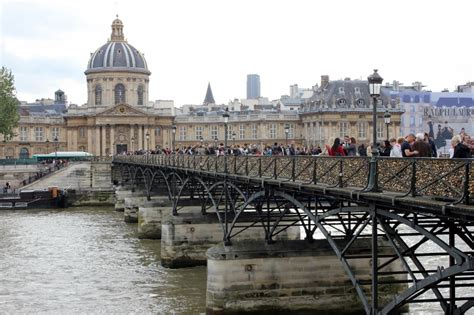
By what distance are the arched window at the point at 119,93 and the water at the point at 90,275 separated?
262 feet

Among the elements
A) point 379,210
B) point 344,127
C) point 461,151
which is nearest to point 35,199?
point 344,127

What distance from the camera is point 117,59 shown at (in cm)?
13412

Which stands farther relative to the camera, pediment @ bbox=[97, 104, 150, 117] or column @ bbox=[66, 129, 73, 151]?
column @ bbox=[66, 129, 73, 151]

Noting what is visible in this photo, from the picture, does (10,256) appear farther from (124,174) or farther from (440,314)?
(124,174)

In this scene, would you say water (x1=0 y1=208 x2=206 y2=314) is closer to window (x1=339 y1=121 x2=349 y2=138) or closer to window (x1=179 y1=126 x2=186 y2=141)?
window (x1=339 y1=121 x2=349 y2=138)

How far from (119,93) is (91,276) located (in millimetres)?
101681

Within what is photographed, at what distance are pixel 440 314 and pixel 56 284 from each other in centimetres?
1498

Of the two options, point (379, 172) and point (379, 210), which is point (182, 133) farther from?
point (379, 210)

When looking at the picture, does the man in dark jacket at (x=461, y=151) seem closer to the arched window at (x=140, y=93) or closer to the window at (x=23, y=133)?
the arched window at (x=140, y=93)

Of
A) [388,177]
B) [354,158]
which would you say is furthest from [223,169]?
[388,177]

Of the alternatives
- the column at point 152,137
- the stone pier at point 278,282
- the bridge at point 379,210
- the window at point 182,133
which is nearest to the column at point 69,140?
the column at point 152,137

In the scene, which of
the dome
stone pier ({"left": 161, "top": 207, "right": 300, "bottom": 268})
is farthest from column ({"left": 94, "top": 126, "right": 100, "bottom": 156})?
stone pier ({"left": 161, "top": 207, "right": 300, "bottom": 268})

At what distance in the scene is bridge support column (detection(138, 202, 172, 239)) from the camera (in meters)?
48.1

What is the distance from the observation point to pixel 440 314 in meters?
25.1
